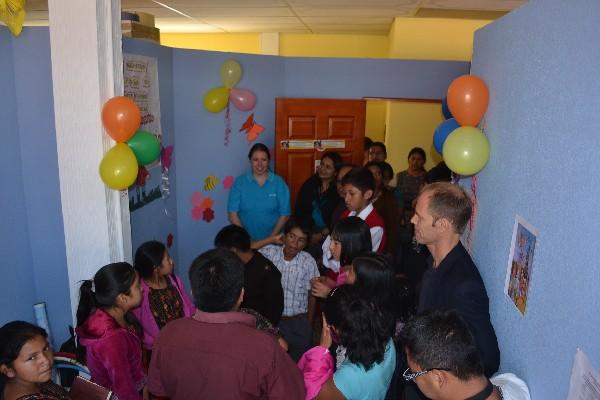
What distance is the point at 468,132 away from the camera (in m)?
2.20

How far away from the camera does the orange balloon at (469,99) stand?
225 cm

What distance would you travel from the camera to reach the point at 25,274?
2.99 meters

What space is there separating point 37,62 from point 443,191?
2.43m

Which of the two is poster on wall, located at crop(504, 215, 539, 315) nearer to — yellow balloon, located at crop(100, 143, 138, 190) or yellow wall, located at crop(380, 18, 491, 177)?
yellow balloon, located at crop(100, 143, 138, 190)

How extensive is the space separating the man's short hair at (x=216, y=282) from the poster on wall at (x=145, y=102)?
Result: 1912mm

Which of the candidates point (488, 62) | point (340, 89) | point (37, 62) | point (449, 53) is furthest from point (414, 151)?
point (37, 62)

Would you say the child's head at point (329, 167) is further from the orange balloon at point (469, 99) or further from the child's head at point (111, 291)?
the child's head at point (111, 291)

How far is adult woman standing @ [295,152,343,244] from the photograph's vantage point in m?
4.18

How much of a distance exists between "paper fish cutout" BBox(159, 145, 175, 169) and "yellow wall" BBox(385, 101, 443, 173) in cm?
313

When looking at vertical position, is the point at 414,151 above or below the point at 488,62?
below

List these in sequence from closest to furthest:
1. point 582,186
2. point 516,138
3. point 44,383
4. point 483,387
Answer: point 582,186, point 483,387, point 516,138, point 44,383

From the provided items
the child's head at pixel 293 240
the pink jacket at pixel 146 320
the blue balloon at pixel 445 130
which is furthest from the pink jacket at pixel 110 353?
the blue balloon at pixel 445 130

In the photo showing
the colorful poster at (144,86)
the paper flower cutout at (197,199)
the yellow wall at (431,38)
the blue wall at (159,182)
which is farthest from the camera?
the yellow wall at (431,38)

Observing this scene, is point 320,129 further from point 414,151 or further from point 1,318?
point 1,318
